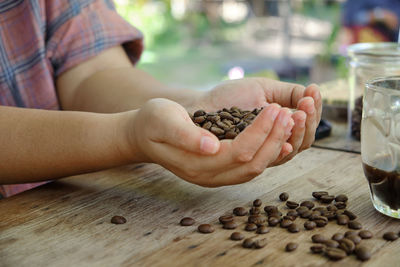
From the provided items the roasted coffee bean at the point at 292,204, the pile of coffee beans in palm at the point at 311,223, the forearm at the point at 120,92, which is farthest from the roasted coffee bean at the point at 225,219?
the forearm at the point at 120,92

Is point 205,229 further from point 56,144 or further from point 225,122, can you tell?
point 56,144

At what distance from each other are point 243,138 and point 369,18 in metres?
2.84

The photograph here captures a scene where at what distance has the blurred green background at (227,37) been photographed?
5555 mm

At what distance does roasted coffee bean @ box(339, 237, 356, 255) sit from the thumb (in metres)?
0.24

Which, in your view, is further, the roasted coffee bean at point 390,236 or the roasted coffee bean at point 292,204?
the roasted coffee bean at point 292,204

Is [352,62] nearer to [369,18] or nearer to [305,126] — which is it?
[305,126]

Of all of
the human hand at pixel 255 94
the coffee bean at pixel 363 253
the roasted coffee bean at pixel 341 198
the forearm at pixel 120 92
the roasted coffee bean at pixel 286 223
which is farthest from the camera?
the forearm at pixel 120 92

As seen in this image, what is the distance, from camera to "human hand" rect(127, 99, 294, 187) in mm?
791

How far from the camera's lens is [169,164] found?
848 mm

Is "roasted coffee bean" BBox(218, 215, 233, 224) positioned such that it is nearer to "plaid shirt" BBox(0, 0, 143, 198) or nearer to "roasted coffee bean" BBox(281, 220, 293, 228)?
"roasted coffee bean" BBox(281, 220, 293, 228)

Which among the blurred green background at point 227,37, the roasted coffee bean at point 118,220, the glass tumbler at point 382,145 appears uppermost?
the glass tumbler at point 382,145

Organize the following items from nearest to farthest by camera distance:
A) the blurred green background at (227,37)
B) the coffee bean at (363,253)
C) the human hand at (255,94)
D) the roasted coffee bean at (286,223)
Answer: the coffee bean at (363,253)
the roasted coffee bean at (286,223)
the human hand at (255,94)
the blurred green background at (227,37)

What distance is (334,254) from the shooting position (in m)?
0.70

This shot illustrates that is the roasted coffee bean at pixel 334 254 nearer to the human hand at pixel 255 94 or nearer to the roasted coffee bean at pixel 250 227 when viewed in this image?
the roasted coffee bean at pixel 250 227
